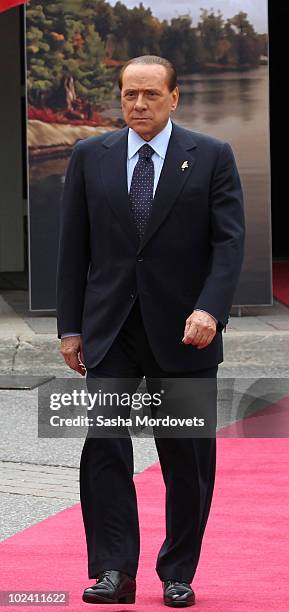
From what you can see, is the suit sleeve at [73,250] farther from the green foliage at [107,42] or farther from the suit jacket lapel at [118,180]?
the green foliage at [107,42]

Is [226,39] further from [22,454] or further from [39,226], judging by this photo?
[22,454]

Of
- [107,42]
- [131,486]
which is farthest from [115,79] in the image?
[131,486]

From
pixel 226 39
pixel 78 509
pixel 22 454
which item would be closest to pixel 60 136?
pixel 226 39

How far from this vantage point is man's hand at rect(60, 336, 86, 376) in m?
5.01

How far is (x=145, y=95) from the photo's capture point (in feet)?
15.8

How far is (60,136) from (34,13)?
2.90 ft

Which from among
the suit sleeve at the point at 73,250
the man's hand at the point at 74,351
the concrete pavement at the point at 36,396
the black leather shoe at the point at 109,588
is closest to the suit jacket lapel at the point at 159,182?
the suit sleeve at the point at 73,250

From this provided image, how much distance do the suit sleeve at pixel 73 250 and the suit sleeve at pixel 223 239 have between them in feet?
1.36

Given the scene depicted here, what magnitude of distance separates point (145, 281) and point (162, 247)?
0.12 meters

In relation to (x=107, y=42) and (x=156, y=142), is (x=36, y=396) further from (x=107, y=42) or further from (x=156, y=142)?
(x=156, y=142)

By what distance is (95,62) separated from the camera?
10922 mm

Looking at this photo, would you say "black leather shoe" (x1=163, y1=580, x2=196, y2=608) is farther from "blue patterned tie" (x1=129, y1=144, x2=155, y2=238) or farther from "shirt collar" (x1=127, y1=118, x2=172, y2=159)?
Answer: "shirt collar" (x1=127, y1=118, x2=172, y2=159)

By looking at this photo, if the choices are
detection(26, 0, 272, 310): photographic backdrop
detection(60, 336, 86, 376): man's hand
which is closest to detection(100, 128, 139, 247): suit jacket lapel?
detection(60, 336, 86, 376): man's hand

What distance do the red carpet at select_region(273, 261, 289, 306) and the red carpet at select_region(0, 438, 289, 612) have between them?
18.5 ft
